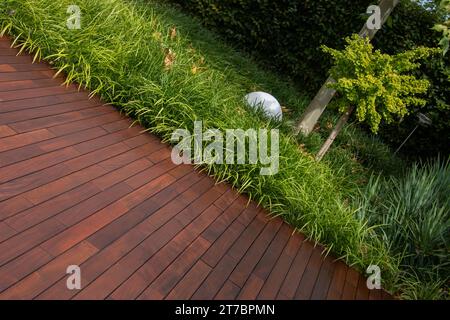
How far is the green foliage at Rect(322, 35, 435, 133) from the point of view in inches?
161

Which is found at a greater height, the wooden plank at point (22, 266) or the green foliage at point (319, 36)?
the green foliage at point (319, 36)

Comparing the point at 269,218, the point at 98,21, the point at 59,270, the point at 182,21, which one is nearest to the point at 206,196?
the point at 269,218

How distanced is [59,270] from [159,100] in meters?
2.07

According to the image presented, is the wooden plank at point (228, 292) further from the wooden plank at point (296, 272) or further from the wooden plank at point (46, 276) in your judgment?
the wooden plank at point (46, 276)

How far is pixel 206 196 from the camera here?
3469 mm

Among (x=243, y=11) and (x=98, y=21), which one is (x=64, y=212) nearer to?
(x=98, y=21)

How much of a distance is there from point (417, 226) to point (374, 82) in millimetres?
1402

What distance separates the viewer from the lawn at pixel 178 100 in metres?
3.60

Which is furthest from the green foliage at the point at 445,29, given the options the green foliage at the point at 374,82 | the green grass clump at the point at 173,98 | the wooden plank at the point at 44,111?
the wooden plank at the point at 44,111

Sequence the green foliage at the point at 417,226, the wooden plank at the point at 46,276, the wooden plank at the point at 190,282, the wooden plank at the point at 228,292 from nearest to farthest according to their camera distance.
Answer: the wooden plank at the point at 46,276
the wooden plank at the point at 190,282
the wooden plank at the point at 228,292
the green foliage at the point at 417,226
